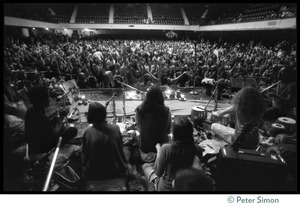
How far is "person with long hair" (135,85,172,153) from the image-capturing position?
281 cm

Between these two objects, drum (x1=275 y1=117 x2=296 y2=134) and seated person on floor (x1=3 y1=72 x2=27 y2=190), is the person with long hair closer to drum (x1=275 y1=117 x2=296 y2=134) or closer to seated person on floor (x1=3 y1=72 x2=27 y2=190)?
seated person on floor (x1=3 y1=72 x2=27 y2=190)

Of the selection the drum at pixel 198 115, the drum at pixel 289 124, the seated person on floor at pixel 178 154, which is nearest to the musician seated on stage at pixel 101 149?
the seated person on floor at pixel 178 154

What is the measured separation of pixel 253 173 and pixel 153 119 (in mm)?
1313

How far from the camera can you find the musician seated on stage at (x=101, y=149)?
2.18 m

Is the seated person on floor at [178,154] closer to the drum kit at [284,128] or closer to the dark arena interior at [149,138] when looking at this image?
the dark arena interior at [149,138]

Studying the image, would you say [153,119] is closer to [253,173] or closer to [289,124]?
[253,173]

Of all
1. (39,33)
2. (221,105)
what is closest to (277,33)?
(221,105)

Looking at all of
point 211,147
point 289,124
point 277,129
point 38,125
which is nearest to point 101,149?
→ point 38,125

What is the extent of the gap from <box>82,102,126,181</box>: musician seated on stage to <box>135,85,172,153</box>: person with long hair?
0.66 m

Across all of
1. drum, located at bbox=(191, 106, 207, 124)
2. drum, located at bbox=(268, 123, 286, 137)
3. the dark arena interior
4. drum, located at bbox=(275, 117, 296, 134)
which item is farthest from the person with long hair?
drum, located at bbox=(275, 117, 296, 134)

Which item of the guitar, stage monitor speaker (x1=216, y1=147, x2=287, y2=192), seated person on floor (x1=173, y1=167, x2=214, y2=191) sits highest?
seated person on floor (x1=173, y1=167, x2=214, y2=191)

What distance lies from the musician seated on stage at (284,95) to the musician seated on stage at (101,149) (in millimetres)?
3420

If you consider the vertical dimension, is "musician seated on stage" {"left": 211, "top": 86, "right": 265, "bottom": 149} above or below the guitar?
above

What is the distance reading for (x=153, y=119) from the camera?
9.21 feet
